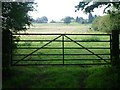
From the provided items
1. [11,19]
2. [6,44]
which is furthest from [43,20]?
[6,44]

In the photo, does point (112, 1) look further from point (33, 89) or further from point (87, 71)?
point (33, 89)

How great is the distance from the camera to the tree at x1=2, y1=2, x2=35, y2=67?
7914 millimetres

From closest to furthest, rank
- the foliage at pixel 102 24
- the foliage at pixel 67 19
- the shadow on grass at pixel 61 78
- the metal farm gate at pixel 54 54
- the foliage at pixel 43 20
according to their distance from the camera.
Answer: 1. the shadow on grass at pixel 61 78
2. the metal farm gate at pixel 54 54
3. the foliage at pixel 43 20
4. the foliage at pixel 67 19
5. the foliage at pixel 102 24

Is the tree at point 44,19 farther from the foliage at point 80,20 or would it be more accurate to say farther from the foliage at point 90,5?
the foliage at point 90,5

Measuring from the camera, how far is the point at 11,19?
827 cm

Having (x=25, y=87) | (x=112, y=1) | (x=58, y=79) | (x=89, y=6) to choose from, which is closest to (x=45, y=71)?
(x=58, y=79)

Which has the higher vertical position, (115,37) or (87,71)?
(115,37)

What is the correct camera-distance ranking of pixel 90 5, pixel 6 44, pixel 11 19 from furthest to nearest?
pixel 11 19 < pixel 6 44 < pixel 90 5

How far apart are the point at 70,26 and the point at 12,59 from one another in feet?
10.2

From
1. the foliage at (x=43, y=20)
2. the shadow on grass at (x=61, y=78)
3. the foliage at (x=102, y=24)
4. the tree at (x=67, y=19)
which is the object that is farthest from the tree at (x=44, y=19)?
the shadow on grass at (x=61, y=78)

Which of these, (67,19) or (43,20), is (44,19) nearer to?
(43,20)

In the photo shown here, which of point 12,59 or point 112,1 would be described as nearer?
point 112,1

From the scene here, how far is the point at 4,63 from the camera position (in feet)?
24.6

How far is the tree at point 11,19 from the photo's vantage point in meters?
7.91
